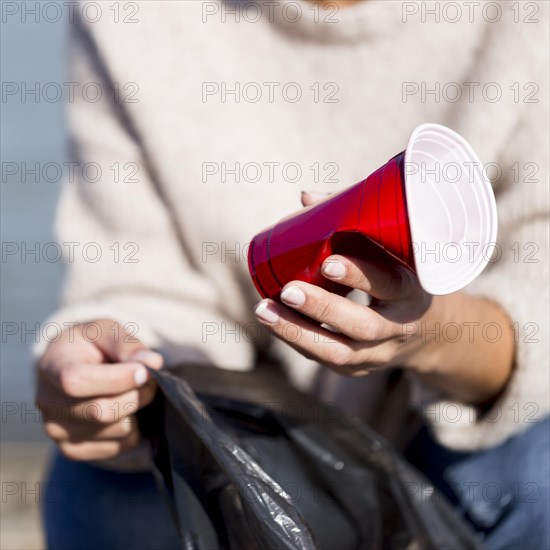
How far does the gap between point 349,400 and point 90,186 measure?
514 millimetres

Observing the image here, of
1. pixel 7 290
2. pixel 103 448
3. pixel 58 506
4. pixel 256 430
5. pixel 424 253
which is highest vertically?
pixel 424 253

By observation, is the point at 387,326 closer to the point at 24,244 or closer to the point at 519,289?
the point at 519,289

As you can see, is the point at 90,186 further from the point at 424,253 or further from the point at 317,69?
the point at 424,253

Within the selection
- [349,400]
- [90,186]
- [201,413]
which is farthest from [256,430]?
[90,186]

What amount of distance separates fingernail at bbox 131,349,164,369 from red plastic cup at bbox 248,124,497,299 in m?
0.23

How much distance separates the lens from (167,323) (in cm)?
A: 130

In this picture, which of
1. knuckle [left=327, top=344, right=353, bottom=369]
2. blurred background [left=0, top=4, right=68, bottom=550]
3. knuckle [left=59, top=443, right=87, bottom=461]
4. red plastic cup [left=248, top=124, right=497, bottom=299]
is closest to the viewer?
red plastic cup [left=248, top=124, right=497, bottom=299]

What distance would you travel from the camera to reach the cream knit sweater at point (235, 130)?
1.22 m

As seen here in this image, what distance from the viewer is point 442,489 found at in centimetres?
119

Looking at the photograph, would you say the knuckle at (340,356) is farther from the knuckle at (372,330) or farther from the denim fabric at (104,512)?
the denim fabric at (104,512)

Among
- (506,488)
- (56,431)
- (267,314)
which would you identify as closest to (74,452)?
(56,431)

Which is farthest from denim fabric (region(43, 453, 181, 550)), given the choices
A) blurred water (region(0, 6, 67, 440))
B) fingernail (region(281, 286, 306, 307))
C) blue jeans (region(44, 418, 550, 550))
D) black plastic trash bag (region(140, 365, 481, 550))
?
blurred water (region(0, 6, 67, 440))

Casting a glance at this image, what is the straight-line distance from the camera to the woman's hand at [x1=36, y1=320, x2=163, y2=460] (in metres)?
1.05

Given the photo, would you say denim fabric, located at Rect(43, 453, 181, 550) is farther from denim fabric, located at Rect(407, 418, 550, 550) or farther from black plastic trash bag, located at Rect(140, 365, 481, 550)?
denim fabric, located at Rect(407, 418, 550, 550)
